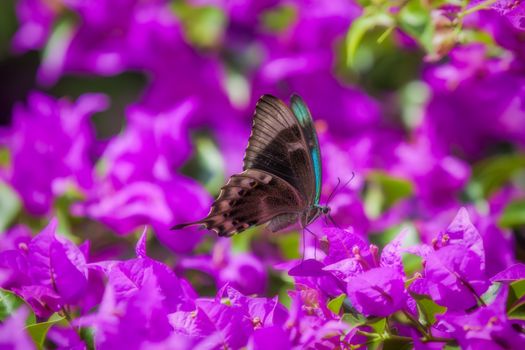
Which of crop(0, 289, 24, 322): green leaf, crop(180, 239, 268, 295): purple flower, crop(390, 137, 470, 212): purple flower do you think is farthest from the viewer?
crop(390, 137, 470, 212): purple flower

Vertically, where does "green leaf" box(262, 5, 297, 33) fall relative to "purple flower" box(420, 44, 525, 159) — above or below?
above

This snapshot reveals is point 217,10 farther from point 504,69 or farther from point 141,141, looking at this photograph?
point 504,69

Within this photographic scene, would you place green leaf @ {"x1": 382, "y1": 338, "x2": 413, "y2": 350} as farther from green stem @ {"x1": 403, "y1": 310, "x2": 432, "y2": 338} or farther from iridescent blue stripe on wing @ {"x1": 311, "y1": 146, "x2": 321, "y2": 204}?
iridescent blue stripe on wing @ {"x1": 311, "y1": 146, "x2": 321, "y2": 204}

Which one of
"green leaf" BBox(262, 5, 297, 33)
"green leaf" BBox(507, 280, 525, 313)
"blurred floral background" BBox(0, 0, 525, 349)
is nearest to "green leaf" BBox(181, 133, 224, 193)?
"blurred floral background" BBox(0, 0, 525, 349)

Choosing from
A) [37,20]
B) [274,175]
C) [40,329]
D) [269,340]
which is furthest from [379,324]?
[37,20]

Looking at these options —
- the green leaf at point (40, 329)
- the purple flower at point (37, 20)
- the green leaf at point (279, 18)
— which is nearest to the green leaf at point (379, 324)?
the green leaf at point (40, 329)

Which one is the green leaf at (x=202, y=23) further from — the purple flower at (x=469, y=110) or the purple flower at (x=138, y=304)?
the purple flower at (x=138, y=304)

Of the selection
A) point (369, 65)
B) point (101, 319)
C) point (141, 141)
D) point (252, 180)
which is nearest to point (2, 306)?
point (101, 319)
